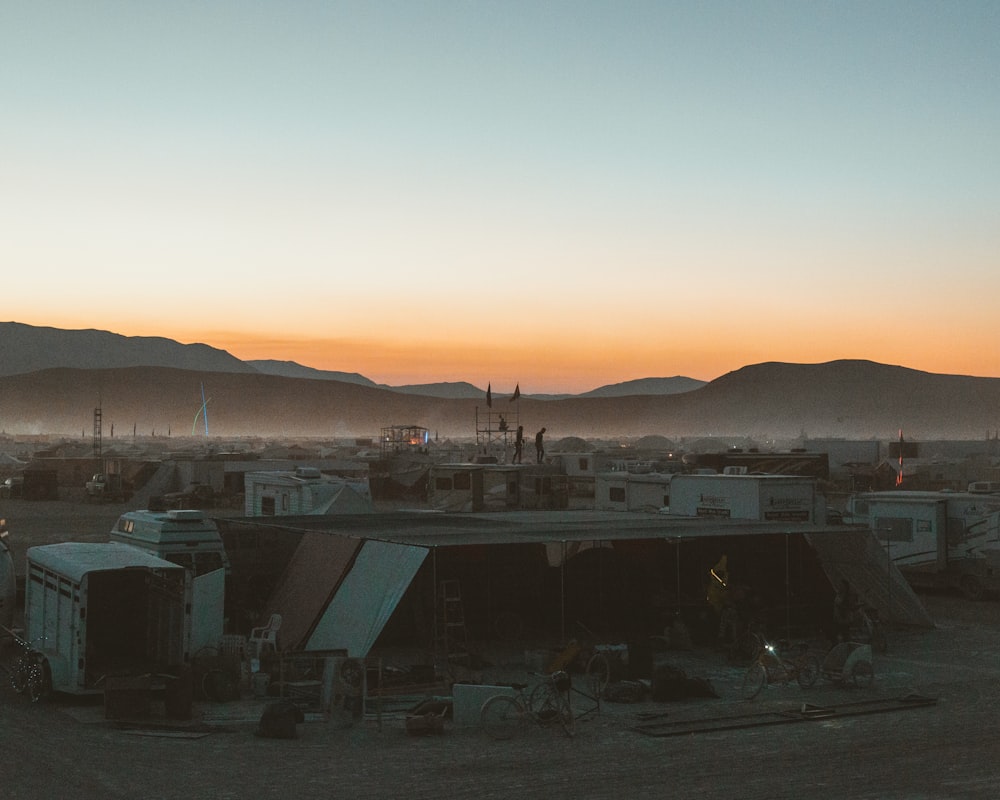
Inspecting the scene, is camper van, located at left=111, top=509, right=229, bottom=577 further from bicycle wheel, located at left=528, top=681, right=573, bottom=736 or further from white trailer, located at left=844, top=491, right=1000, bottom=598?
white trailer, located at left=844, top=491, right=1000, bottom=598

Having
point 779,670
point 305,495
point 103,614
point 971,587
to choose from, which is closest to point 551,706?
point 779,670

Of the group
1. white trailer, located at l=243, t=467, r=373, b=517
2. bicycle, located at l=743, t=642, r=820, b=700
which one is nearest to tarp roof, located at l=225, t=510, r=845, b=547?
white trailer, located at l=243, t=467, r=373, b=517

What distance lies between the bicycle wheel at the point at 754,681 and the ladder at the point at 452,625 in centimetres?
365

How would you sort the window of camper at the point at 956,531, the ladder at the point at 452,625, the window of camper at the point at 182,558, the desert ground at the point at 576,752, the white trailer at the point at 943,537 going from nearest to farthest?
1. the desert ground at the point at 576,752
2. the ladder at the point at 452,625
3. the window of camper at the point at 182,558
4. the white trailer at the point at 943,537
5. the window of camper at the point at 956,531

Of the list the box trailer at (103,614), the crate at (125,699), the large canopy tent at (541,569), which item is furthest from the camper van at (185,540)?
the crate at (125,699)

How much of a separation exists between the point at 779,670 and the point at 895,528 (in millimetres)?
10351

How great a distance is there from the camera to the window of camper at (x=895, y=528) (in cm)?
2347

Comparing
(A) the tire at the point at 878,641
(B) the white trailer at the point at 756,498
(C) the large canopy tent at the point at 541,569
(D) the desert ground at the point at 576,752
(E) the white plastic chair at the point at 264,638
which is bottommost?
(D) the desert ground at the point at 576,752

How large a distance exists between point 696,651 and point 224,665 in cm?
705

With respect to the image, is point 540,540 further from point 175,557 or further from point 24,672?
point 24,672

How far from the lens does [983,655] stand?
1658 cm

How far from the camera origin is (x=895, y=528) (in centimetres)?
2375

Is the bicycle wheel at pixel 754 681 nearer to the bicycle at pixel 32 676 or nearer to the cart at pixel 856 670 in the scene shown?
the cart at pixel 856 670

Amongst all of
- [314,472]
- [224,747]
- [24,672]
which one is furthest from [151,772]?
[314,472]
